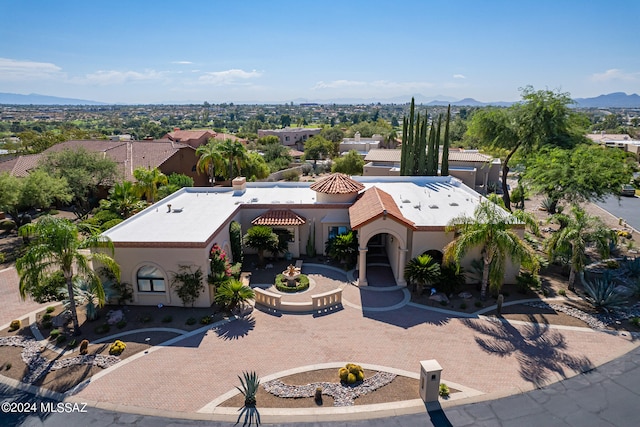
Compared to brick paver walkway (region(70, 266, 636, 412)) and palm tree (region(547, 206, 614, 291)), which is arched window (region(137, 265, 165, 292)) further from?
palm tree (region(547, 206, 614, 291))

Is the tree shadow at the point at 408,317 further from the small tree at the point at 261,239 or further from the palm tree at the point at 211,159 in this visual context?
the palm tree at the point at 211,159

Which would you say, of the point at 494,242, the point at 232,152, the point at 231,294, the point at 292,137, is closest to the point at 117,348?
the point at 231,294

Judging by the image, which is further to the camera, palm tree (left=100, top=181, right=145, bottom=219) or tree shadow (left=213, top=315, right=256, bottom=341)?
palm tree (left=100, top=181, right=145, bottom=219)

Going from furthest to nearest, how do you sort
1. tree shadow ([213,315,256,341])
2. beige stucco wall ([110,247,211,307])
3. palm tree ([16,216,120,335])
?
beige stucco wall ([110,247,211,307]) → tree shadow ([213,315,256,341]) → palm tree ([16,216,120,335])

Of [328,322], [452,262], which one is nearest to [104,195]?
[328,322]

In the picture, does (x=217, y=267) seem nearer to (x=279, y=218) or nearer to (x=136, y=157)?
(x=279, y=218)

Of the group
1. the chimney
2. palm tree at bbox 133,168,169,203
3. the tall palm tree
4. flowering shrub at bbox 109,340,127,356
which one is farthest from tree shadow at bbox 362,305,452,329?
the tall palm tree

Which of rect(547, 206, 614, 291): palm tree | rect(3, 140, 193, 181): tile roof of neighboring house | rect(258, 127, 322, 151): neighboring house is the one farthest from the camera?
rect(258, 127, 322, 151): neighboring house
